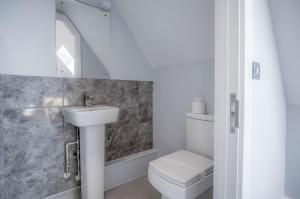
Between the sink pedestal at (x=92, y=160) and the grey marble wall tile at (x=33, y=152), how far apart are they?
0.91ft

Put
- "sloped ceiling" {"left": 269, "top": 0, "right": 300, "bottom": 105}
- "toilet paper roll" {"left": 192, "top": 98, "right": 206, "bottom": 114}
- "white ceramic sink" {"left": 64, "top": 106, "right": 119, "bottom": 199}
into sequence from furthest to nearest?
"toilet paper roll" {"left": 192, "top": 98, "right": 206, "bottom": 114}, "white ceramic sink" {"left": 64, "top": 106, "right": 119, "bottom": 199}, "sloped ceiling" {"left": 269, "top": 0, "right": 300, "bottom": 105}

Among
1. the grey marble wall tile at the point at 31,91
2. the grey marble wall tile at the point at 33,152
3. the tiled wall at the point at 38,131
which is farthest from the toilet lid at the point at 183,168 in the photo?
the grey marble wall tile at the point at 31,91

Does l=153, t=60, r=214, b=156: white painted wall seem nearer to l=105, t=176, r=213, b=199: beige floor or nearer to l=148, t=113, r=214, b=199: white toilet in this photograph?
l=148, t=113, r=214, b=199: white toilet

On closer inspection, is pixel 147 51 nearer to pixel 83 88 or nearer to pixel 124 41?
pixel 124 41

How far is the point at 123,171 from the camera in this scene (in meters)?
2.09

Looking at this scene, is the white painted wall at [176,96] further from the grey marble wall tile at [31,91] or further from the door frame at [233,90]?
the grey marble wall tile at [31,91]

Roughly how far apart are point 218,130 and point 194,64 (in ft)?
4.18

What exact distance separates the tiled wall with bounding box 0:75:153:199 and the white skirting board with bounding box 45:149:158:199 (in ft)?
0.25

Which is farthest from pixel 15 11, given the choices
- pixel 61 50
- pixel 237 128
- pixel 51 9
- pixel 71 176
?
pixel 237 128

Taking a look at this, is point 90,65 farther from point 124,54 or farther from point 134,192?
point 134,192

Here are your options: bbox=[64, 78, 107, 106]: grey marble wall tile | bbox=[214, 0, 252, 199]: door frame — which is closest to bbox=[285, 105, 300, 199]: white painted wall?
bbox=[214, 0, 252, 199]: door frame

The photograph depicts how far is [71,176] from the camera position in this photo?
175 centimetres

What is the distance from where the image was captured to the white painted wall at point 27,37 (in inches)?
55.9

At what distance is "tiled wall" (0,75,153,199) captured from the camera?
141cm
